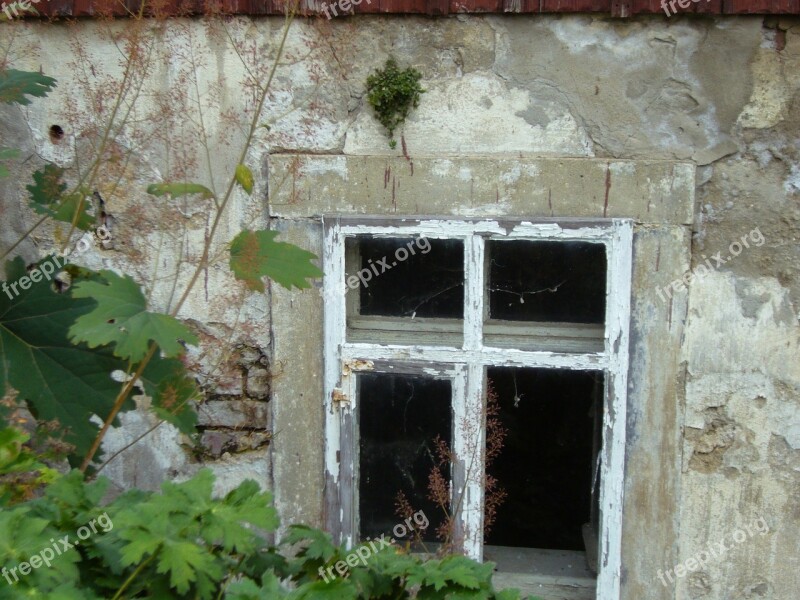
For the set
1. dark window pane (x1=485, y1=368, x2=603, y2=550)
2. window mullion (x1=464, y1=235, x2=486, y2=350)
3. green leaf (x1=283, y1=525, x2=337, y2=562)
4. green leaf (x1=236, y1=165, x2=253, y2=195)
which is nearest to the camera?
green leaf (x1=283, y1=525, x2=337, y2=562)

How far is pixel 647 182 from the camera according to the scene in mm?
2559

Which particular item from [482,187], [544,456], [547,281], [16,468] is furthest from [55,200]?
[544,456]

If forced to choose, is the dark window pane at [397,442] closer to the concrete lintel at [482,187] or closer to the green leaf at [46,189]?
the concrete lintel at [482,187]

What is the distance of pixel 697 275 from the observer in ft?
8.48

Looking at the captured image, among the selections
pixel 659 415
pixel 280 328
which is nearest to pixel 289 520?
pixel 280 328

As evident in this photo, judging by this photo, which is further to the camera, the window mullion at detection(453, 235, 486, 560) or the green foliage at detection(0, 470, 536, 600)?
the window mullion at detection(453, 235, 486, 560)

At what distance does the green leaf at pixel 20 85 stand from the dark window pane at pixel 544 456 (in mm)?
1721

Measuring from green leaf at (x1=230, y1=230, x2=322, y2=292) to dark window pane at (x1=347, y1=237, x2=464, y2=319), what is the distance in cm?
72

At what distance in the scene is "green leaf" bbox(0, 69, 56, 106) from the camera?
2373 mm

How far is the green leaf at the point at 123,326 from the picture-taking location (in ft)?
6.28

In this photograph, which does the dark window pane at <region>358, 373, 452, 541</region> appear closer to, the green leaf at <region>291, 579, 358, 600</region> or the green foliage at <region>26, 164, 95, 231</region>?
the green foliage at <region>26, 164, 95, 231</region>

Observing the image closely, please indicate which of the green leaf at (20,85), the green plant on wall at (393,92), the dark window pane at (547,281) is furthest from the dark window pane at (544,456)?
the green leaf at (20,85)

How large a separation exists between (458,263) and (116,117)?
1.23m

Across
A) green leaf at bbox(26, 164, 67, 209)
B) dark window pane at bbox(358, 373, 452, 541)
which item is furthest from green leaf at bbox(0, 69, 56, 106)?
dark window pane at bbox(358, 373, 452, 541)
